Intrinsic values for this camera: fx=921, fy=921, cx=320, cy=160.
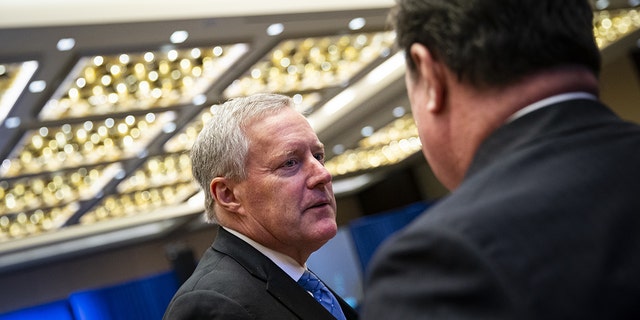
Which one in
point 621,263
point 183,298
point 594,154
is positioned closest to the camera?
point 621,263

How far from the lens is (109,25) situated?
10.2 metres

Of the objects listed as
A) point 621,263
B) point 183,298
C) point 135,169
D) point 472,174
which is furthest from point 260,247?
point 135,169

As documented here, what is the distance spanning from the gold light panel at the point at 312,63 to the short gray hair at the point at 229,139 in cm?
948

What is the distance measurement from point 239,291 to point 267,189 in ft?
1.55

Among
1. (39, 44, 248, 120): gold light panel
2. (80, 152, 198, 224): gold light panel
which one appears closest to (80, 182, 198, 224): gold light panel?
(80, 152, 198, 224): gold light panel

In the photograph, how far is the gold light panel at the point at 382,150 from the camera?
68.6ft

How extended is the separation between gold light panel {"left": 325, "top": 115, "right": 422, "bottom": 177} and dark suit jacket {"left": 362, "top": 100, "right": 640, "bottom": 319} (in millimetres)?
18487

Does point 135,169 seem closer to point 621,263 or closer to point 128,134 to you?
point 128,134

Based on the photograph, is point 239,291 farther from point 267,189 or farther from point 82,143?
point 82,143

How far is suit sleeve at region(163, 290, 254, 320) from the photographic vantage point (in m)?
2.44

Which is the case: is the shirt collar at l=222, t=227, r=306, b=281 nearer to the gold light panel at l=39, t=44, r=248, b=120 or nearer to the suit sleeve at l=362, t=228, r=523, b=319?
the suit sleeve at l=362, t=228, r=523, b=319

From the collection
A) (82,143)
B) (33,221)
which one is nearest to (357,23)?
(82,143)

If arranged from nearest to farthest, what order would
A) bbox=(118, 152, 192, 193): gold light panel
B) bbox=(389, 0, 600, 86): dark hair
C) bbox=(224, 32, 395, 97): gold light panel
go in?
bbox=(389, 0, 600, 86): dark hair → bbox=(224, 32, 395, 97): gold light panel → bbox=(118, 152, 192, 193): gold light panel

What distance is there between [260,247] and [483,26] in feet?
5.37
